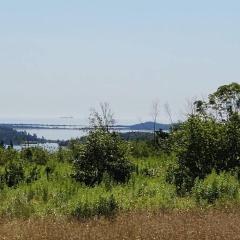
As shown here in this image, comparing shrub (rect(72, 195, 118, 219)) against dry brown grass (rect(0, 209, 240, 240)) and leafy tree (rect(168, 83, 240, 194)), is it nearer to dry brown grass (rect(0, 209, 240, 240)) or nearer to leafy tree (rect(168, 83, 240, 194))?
dry brown grass (rect(0, 209, 240, 240))

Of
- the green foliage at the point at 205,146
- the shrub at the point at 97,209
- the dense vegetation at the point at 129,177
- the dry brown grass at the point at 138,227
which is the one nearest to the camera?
the dry brown grass at the point at 138,227

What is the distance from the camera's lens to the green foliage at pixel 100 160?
1900 centimetres

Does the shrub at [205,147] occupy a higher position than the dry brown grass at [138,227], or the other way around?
the shrub at [205,147]

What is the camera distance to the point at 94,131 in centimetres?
2017

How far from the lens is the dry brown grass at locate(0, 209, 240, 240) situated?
917cm

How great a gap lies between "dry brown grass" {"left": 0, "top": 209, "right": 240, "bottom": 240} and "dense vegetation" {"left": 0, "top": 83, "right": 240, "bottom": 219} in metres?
1.53

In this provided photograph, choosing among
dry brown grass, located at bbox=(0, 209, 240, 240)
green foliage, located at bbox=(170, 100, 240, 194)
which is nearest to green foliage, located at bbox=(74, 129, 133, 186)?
green foliage, located at bbox=(170, 100, 240, 194)

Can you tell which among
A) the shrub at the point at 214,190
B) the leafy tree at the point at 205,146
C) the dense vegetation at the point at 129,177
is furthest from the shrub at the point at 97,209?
the leafy tree at the point at 205,146

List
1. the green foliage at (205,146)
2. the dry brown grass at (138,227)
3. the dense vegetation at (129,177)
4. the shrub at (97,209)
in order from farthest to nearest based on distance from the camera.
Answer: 1. the green foliage at (205,146)
2. the dense vegetation at (129,177)
3. the shrub at (97,209)
4. the dry brown grass at (138,227)

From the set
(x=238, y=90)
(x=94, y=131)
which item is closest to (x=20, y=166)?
(x=94, y=131)

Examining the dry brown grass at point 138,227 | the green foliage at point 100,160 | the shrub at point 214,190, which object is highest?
the green foliage at point 100,160

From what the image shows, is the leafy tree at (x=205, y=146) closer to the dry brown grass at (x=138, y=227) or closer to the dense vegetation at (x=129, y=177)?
the dense vegetation at (x=129, y=177)

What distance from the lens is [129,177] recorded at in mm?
19422

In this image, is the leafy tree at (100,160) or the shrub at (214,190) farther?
the leafy tree at (100,160)
